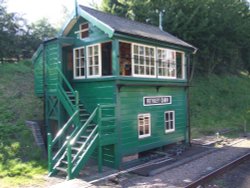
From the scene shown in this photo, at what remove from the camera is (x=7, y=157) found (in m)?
10.1

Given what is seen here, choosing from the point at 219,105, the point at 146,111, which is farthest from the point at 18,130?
the point at 219,105

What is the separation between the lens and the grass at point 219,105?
1909 cm

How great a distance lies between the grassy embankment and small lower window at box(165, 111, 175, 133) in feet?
13.7

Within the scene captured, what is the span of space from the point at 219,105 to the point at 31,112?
51.9 ft

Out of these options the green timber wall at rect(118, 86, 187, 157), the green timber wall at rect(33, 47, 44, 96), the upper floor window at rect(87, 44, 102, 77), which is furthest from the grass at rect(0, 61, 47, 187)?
the upper floor window at rect(87, 44, 102, 77)

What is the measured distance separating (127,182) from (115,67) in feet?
12.8

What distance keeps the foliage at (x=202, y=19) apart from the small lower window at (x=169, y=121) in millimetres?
11638

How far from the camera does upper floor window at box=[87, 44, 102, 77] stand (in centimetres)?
1086

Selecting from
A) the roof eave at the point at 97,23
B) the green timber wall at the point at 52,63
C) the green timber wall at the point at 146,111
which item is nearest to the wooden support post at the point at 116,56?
the roof eave at the point at 97,23

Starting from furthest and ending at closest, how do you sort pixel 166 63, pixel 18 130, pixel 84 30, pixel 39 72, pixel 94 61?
pixel 39 72 < pixel 166 63 < pixel 18 130 < pixel 84 30 < pixel 94 61

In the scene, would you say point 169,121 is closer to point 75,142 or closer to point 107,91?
point 107,91

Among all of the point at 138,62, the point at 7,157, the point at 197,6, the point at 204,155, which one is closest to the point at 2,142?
the point at 7,157

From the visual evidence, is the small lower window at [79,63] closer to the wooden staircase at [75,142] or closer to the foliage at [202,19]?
the wooden staircase at [75,142]

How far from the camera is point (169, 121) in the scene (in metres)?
13.0
